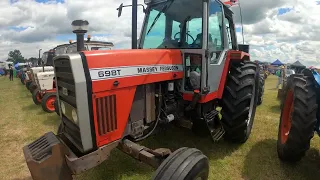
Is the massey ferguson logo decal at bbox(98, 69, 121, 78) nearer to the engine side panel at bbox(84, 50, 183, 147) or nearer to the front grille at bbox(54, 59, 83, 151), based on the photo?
the engine side panel at bbox(84, 50, 183, 147)

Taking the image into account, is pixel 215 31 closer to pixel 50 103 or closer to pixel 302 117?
pixel 302 117

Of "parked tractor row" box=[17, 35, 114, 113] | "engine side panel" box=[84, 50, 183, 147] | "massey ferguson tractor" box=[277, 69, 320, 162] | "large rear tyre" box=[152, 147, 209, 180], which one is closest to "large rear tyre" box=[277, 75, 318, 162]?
"massey ferguson tractor" box=[277, 69, 320, 162]

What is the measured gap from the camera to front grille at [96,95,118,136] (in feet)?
7.37

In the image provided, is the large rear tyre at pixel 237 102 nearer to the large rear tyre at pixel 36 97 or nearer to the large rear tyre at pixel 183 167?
the large rear tyre at pixel 183 167

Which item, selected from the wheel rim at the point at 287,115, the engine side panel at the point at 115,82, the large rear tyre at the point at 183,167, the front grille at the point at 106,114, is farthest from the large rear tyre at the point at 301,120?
the front grille at the point at 106,114

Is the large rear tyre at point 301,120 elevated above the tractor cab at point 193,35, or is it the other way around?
the tractor cab at point 193,35

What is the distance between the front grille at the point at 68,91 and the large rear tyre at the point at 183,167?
86cm

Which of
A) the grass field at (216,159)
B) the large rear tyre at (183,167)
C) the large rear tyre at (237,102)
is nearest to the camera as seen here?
the large rear tyre at (183,167)

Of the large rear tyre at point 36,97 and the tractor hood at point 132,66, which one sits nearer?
the tractor hood at point 132,66

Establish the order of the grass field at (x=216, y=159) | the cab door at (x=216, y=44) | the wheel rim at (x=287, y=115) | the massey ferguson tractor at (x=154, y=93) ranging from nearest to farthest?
the massey ferguson tractor at (x=154, y=93) → the grass field at (x=216, y=159) → the cab door at (x=216, y=44) → the wheel rim at (x=287, y=115)

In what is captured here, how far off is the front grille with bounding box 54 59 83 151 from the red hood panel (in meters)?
0.25

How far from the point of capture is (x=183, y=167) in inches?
82.2

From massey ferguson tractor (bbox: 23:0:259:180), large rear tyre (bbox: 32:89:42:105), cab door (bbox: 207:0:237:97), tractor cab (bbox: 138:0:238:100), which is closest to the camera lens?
massey ferguson tractor (bbox: 23:0:259:180)

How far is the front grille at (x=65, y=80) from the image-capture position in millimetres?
2191
